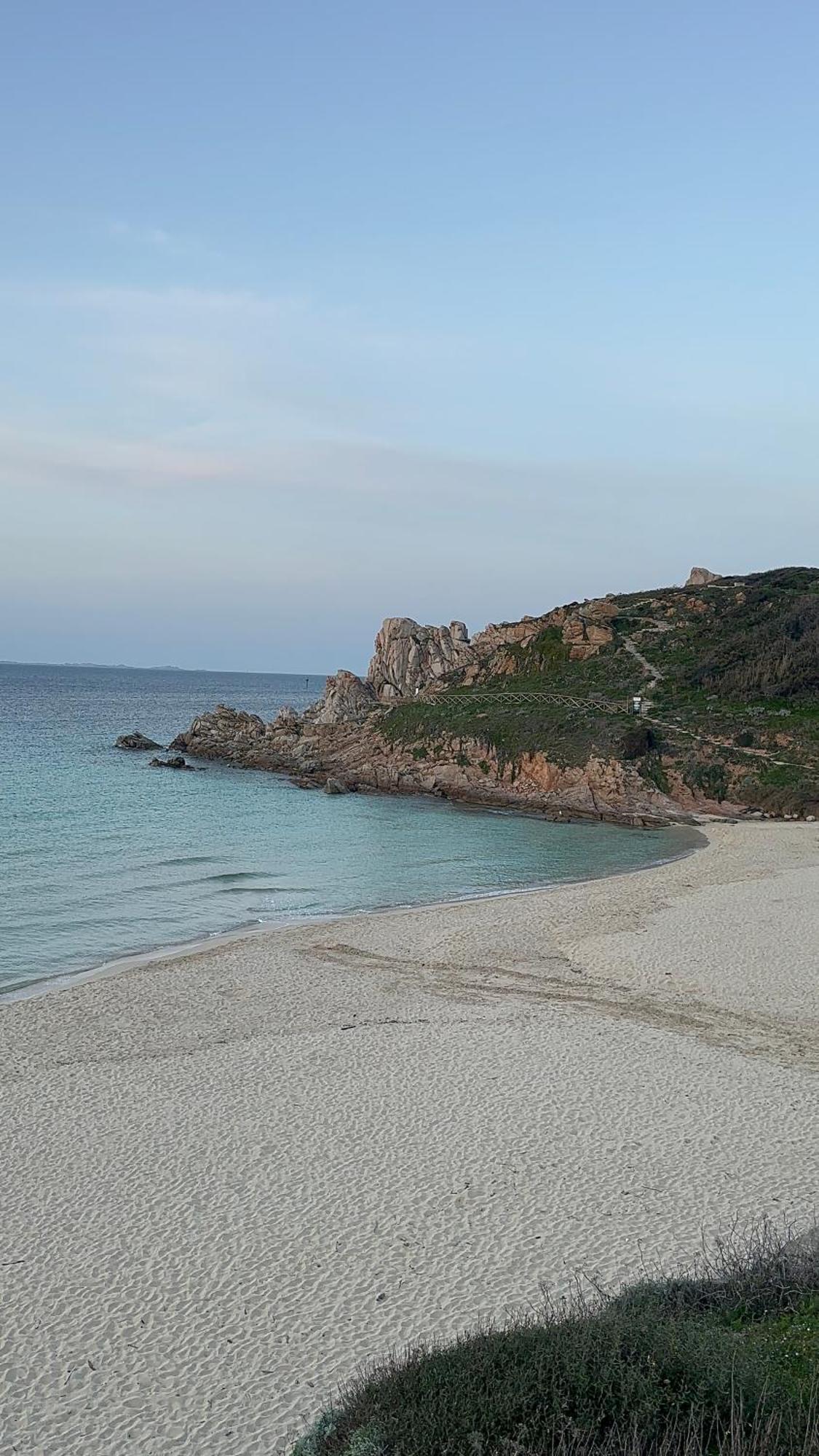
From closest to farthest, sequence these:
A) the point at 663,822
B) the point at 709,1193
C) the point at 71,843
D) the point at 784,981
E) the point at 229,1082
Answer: the point at 709,1193
the point at 229,1082
the point at 784,981
the point at 71,843
the point at 663,822

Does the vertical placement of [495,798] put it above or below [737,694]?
below

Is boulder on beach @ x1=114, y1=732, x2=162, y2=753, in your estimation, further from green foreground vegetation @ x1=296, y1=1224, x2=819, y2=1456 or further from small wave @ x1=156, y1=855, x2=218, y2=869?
green foreground vegetation @ x1=296, y1=1224, x2=819, y2=1456

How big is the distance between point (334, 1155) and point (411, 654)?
6448 cm

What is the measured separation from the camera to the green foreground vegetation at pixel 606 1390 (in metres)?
5.25

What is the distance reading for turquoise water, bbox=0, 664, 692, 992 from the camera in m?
22.7

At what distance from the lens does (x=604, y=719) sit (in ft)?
162

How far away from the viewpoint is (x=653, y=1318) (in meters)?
6.69

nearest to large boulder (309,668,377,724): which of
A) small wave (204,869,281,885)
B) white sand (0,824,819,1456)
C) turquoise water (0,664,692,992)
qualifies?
turquoise water (0,664,692,992)

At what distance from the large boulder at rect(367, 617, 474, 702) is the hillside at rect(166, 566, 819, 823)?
1.29ft

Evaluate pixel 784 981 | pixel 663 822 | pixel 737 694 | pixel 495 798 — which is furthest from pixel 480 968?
pixel 737 694

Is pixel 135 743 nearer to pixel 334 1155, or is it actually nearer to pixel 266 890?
pixel 266 890

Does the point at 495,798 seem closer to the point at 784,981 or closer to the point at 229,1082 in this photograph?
the point at 784,981

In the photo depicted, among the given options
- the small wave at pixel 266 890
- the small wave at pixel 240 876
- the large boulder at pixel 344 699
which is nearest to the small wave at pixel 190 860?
the small wave at pixel 240 876

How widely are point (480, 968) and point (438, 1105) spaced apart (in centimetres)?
702
